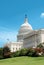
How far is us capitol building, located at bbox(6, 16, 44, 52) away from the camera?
116m

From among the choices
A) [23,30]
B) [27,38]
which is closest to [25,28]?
[23,30]

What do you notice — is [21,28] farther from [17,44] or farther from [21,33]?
[17,44]

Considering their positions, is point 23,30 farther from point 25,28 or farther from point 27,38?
point 27,38

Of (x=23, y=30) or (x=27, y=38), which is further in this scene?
(x=23, y=30)

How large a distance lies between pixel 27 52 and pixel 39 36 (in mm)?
65564

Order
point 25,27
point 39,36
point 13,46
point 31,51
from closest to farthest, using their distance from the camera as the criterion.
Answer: point 31,51 < point 39,36 < point 13,46 < point 25,27

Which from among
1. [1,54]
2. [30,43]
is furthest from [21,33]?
[1,54]

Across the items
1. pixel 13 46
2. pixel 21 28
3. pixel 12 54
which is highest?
pixel 21 28

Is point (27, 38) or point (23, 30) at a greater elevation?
point (23, 30)

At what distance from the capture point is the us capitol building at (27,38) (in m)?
116

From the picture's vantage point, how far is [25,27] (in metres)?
149

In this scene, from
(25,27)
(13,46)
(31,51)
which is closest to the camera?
(31,51)

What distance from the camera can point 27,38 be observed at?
427ft

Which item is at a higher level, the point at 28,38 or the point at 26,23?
the point at 26,23
